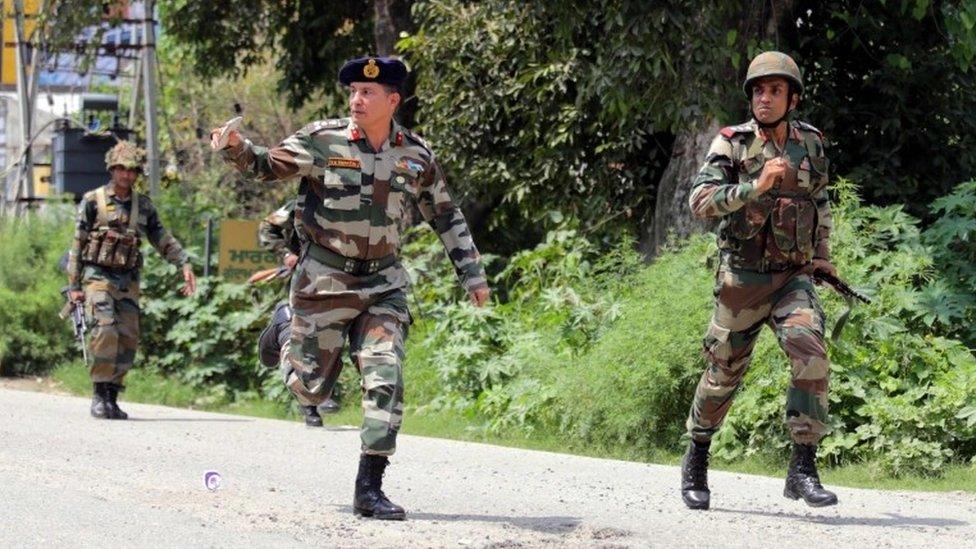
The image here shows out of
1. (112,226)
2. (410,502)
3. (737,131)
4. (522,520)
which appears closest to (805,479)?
(522,520)

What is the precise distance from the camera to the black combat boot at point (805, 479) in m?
7.09

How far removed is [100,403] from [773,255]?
712cm

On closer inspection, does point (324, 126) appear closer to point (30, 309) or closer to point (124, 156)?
point (124, 156)

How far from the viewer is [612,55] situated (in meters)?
12.6

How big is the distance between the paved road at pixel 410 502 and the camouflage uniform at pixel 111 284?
5.94 feet

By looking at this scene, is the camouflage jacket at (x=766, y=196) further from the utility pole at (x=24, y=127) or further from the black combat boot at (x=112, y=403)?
the utility pole at (x=24, y=127)

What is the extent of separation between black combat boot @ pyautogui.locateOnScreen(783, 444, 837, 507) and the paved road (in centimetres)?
13

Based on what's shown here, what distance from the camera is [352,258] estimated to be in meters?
7.29

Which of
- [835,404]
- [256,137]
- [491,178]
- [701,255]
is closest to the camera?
[835,404]

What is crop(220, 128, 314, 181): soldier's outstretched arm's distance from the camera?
6.94 metres

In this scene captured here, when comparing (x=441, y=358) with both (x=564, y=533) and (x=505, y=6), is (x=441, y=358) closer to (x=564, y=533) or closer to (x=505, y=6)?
(x=505, y=6)

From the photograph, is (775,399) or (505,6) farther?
(505,6)

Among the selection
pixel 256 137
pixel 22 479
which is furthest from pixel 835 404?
pixel 256 137

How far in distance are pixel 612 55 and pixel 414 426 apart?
333cm
